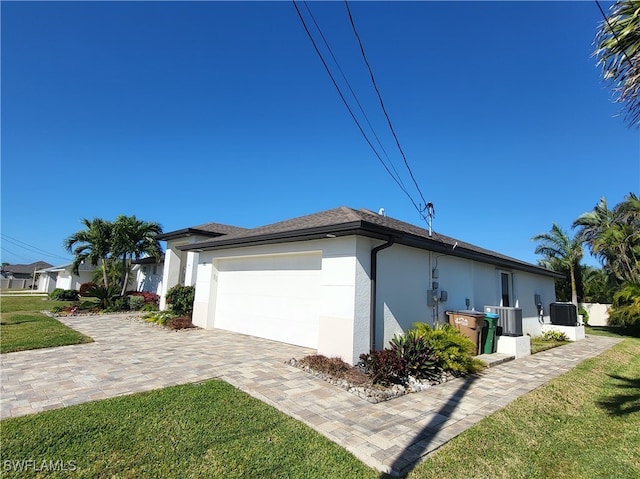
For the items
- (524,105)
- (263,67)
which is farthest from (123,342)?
(524,105)

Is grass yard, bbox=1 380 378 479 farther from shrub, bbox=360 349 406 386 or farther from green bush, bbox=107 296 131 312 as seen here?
green bush, bbox=107 296 131 312

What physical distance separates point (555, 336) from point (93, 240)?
1047 inches

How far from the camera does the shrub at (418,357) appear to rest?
6289 millimetres

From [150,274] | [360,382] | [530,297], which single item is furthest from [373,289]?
[150,274]

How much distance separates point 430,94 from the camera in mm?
9953

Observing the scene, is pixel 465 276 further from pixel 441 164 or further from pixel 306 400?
pixel 306 400

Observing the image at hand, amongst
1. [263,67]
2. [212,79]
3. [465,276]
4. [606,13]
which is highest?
[212,79]

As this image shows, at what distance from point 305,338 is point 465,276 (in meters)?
5.97

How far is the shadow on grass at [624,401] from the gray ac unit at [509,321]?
8.49 feet

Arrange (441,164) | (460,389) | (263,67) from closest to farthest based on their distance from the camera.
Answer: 1. (460,389)
2. (263,67)
3. (441,164)

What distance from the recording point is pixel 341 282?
7047 millimetres

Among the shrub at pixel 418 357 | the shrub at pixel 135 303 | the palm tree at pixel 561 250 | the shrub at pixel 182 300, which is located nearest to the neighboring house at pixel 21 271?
the shrub at pixel 135 303

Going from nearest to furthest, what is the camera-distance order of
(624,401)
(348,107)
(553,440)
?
1. (553,440)
2. (624,401)
3. (348,107)

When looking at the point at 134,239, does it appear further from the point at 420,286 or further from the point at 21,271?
the point at 21,271
